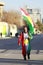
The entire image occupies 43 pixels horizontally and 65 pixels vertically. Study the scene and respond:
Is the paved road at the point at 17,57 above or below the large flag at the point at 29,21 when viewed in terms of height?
below

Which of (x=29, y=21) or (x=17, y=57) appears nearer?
(x=29, y=21)

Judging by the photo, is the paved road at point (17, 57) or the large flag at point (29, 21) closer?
the large flag at point (29, 21)

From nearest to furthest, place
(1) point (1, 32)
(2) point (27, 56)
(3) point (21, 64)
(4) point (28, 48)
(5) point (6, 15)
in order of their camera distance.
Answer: (3) point (21, 64)
(4) point (28, 48)
(2) point (27, 56)
(1) point (1, 32)
(5) point (6, 15)

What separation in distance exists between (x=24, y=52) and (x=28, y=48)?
313 mm

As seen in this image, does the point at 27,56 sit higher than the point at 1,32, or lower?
higher

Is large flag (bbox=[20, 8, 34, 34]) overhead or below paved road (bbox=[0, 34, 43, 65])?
overhead

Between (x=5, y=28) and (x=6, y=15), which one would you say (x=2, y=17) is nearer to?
(x=6, y=15)

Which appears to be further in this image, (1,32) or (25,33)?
(1,32)

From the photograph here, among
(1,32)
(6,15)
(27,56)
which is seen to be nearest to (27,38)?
(27,56)

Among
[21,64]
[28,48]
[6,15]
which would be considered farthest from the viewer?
[6,15]

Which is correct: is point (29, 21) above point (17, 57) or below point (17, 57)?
above

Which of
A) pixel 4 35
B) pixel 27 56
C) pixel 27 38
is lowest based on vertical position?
pixel 4 35

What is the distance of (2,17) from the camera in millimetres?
131250

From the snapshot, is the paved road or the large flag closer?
the large flag
